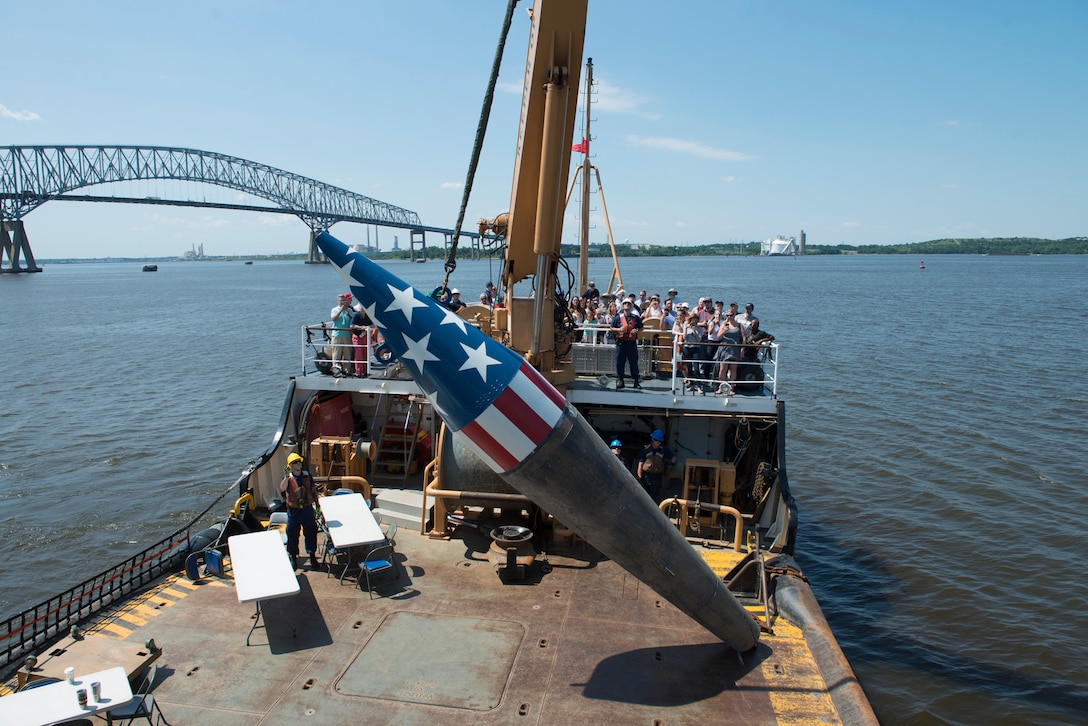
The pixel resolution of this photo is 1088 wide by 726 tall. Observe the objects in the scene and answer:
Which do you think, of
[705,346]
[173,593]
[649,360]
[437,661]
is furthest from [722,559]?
[173,593]

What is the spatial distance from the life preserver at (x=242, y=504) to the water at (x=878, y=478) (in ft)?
20.5

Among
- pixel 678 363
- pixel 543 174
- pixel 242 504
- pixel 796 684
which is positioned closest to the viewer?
pixel 796 684

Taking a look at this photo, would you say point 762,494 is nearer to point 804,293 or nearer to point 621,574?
point 621,574

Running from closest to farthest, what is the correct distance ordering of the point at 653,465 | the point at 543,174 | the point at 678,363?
the point at 543,174
the point at 653,465
the point at 678,363

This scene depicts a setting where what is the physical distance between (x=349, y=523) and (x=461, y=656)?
2.46 meters

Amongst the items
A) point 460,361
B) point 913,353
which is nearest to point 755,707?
point 460,361

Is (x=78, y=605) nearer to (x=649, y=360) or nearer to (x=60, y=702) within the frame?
(x=60, y=702)

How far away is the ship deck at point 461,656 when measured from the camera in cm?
633

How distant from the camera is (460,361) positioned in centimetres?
580

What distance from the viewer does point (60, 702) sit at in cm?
534

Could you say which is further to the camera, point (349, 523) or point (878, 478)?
point (878, 478)

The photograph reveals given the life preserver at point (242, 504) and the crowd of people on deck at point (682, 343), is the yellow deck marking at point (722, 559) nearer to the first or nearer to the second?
the crowd of people on deck at point (682, 343)

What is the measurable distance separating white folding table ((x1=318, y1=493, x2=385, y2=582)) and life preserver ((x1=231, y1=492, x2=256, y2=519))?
1.97m

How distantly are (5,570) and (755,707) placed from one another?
15.3m
